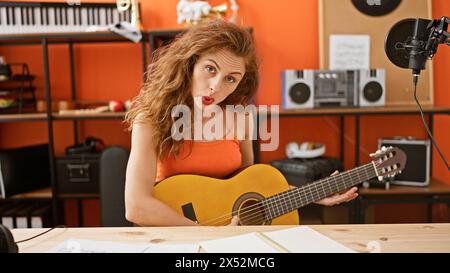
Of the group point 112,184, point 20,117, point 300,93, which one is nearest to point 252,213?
point 112,184

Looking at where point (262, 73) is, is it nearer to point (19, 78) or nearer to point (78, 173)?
point (78, 173)

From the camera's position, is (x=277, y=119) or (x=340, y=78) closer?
(x=340, y=78)

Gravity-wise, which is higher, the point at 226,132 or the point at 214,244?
the point at 226,132

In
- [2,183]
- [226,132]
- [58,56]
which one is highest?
[58,56]

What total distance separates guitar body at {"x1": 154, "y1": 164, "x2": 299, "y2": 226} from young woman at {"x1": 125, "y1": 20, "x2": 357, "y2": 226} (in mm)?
66

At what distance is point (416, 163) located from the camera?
229 centimetres

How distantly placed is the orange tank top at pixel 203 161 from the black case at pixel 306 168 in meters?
0.80

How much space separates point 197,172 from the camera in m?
1.42

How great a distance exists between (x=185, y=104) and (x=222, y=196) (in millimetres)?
335

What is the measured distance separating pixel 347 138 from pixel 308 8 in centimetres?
90

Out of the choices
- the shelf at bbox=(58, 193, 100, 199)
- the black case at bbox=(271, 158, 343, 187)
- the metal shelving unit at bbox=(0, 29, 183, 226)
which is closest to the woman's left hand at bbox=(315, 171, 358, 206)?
the black case at bbox=(271, 158, 343, 187)

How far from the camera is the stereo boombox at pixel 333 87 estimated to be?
230 cm
